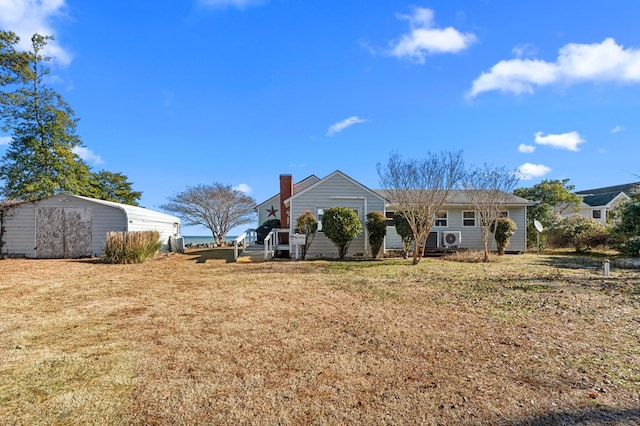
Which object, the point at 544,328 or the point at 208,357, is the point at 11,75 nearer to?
the point at 208,357

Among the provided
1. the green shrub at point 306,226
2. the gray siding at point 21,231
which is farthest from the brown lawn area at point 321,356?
the gray siding at point 21,231

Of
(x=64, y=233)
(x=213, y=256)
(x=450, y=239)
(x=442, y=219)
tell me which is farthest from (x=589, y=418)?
(x=64, y=233)

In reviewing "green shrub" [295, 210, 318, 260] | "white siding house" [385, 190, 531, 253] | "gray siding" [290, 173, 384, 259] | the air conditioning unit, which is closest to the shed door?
"gray siding" [290, 173, 384, 259]

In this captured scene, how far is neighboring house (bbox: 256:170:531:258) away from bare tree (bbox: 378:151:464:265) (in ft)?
6.44

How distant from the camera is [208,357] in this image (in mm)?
3596

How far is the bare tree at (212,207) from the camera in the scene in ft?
95.2

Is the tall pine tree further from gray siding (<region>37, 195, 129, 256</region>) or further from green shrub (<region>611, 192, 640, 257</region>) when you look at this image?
green shrub (<region>611, 192, 640, 257</region>)

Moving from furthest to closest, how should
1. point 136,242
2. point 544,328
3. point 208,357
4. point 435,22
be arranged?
point 136,242
point 435,22
point 544,328
point 208,357

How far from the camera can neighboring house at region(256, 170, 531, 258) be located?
1532cm

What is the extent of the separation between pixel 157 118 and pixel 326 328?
55.4 ft

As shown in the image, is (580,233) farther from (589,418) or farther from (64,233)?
(64,233)

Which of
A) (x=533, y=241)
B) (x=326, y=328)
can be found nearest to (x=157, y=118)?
(x=326, y=328)

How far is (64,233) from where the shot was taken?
1460cm

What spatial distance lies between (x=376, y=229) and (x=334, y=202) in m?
2.37
